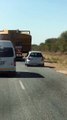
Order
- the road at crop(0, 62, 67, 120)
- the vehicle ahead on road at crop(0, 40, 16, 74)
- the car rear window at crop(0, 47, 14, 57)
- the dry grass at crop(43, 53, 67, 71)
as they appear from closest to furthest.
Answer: the road at crop(0, 62, 67, 120), the vehicle ahead on road at crop(0, 40, 16, 74), the car rear window at crop(0, 47, 14, 57), the dry grass at crop(43, 53, 67, 71)

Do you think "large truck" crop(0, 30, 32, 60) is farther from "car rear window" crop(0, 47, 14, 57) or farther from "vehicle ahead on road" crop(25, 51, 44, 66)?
"car rear window" crop(0, 47, 14, 57)

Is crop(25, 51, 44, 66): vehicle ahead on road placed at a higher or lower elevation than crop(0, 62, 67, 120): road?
lower

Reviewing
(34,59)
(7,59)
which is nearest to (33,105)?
(7,59)

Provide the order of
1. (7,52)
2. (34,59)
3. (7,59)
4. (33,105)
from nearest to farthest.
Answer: (33,105) → (7,59) → (7,52) → (34,59)

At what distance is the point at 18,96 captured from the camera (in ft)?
51.9

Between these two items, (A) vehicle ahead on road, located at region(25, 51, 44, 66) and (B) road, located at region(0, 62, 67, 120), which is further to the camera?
(A) vehicle ahead on road, located at region(25, 51, 44, 66)

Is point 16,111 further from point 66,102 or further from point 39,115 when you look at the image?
point 66,102

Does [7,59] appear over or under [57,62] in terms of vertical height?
over

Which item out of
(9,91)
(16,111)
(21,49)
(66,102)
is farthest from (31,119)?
(21,49)

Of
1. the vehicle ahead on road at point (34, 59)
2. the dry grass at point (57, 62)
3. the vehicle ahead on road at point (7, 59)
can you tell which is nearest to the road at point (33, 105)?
the vehicle ahead on road at point (7, 59)

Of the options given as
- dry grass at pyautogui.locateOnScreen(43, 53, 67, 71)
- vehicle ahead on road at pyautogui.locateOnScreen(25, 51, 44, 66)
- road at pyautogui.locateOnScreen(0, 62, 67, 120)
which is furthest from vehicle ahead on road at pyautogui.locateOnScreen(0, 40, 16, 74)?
vehicle ahead on road at pyautogui.locateOnScreen(25, 51, 44, 66)

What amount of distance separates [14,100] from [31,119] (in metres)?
3.80

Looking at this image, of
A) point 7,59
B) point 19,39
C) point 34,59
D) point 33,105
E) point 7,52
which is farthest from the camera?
point 19,39

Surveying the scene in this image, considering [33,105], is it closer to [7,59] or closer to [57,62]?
[7,59]
